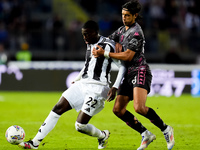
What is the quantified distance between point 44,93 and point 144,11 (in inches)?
237

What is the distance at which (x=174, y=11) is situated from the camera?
19922 mm

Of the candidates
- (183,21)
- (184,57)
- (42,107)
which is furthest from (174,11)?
(42,107)

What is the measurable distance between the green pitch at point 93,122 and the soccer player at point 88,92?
51 centimetres

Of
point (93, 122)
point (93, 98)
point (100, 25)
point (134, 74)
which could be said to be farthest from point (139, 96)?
point (100, 25)

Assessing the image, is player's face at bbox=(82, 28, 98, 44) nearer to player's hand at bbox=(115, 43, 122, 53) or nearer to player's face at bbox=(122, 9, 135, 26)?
player's hand at bbox=(115, 43, 122, 53)

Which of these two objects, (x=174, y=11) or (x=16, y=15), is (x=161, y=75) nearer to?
(x=174, y=11)

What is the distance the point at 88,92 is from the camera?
661 centimetres

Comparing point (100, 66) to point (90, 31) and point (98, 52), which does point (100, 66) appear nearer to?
point (98, 52)

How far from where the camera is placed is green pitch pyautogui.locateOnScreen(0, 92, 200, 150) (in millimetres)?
7391

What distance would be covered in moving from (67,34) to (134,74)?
37.3ft

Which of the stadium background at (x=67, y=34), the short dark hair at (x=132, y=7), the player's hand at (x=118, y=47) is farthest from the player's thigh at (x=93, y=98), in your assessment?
the stadium background at (x=67, y=34)

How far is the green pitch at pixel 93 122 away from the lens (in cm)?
739

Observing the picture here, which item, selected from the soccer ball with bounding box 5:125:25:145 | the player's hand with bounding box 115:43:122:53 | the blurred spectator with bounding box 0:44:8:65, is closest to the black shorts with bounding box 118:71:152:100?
the player's hand with bounding box 115:43:122:53

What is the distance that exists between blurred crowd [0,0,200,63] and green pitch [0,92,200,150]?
85.0 inches
